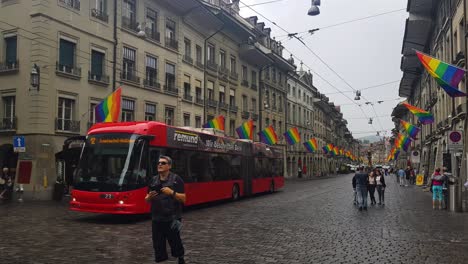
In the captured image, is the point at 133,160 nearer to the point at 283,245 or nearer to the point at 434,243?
the point at 283,245

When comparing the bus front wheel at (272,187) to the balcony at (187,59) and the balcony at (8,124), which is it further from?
the balcony at (8,124)

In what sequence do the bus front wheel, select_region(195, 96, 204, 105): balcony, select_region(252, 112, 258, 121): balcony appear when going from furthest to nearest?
select_region(252, 112, 258, 121): balcony
select_region(195, 96, 204, 105): balcony
the bus front wheel

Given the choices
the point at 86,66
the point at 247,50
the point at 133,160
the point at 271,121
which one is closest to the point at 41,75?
the point at 86,66

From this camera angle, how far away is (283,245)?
32.3 feet

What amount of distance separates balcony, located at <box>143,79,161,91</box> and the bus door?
9617 millimetres

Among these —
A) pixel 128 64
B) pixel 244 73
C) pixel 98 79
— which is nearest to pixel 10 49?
pixel 98 79

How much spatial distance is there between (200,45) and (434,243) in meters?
29.8

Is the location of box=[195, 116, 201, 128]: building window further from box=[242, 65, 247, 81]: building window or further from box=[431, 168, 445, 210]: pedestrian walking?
box=[431, 168, 445, 210]: pedestrian walking

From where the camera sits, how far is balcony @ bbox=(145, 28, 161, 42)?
99.1 feet

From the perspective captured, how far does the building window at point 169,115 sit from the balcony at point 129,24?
6.16 metres

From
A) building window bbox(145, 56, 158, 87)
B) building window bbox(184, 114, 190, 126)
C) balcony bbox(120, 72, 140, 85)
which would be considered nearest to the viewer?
balcony bbox(120, 72, 140, 85)

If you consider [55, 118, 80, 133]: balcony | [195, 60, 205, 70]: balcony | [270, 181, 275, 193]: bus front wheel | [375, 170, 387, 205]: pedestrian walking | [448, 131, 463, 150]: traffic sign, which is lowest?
[270, 181, 275, 193]: bus front wheel

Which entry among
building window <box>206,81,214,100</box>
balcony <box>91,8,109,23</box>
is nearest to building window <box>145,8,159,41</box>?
balcony <box>91,8,109,23</box>

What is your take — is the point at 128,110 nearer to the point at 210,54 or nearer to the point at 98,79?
the point at 98,79
